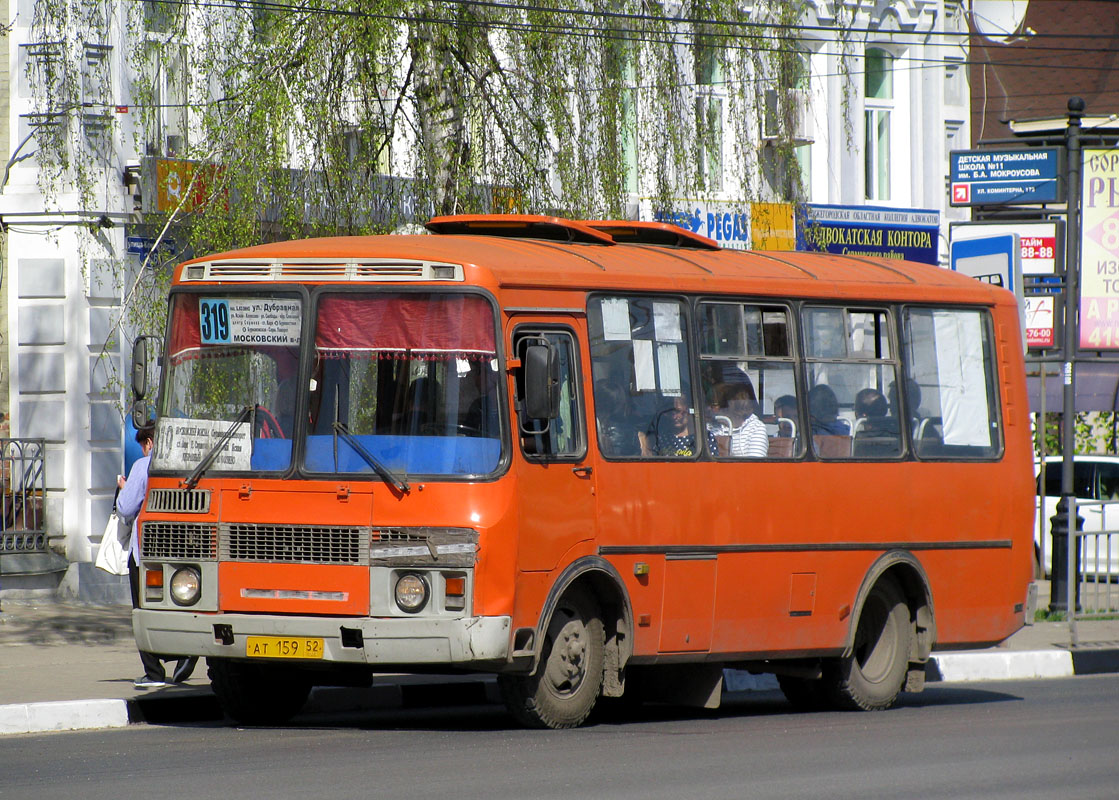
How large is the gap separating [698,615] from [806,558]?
3.43ft

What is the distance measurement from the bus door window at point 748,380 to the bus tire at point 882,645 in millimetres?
1427

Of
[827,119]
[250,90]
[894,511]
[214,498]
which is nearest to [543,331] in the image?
[214,498]

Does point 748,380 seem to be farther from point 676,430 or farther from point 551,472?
point 551,472

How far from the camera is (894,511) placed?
12992 millimetres

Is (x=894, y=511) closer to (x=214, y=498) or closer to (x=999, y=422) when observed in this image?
(x=999, y=422)

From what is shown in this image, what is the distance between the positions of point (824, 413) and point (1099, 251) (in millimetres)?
10320

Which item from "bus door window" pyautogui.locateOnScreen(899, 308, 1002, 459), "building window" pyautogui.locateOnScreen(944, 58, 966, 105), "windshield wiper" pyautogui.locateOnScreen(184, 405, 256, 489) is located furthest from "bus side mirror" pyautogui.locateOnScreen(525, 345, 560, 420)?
"building window" pyautogui.locateOnScreen(944, 58, 966, 105)

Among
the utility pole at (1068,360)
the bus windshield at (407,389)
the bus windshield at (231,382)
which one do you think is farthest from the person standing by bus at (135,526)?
the utility pole at (1068,360)

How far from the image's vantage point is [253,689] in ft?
38.1

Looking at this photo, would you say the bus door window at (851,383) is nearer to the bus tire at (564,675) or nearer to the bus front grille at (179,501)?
the bus tire at (564,675)

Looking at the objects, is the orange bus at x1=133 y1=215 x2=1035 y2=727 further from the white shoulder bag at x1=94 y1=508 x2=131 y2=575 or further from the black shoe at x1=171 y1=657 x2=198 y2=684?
the white shoulder bag at x1=94 y1=508 x2=131 y2=575

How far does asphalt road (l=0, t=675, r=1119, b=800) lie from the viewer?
8.80 m

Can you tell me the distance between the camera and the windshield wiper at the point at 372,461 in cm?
→ 1050

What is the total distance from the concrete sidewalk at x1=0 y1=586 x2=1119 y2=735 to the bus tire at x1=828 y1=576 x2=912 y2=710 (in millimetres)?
1870
